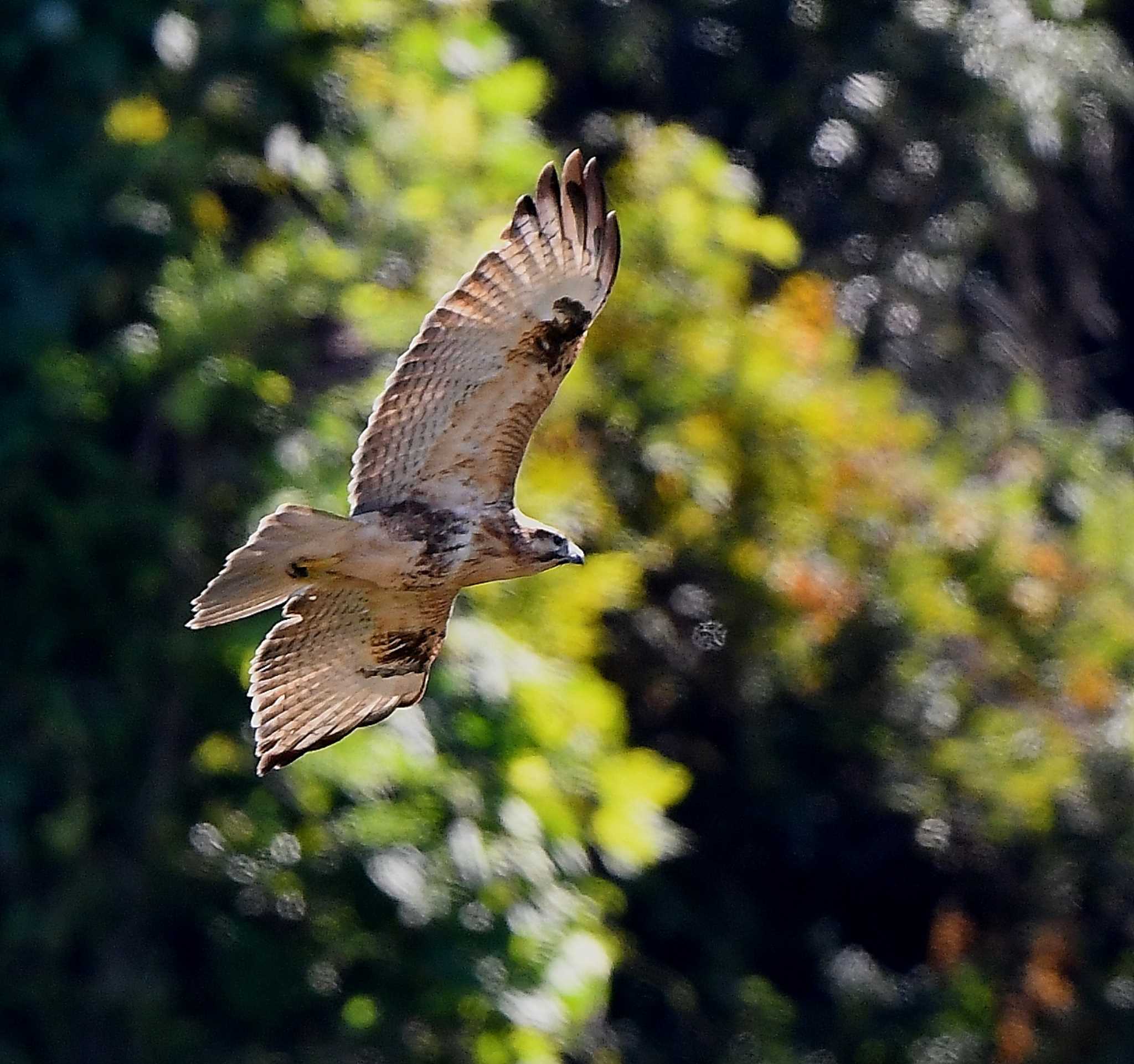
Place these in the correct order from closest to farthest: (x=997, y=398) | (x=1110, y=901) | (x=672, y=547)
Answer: (x=672, y=547)
(x=1110, y=901)
(x=997, y=398)

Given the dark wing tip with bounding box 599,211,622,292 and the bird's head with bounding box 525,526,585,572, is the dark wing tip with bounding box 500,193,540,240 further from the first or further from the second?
the bird's head with bounding box 525,526,585,572

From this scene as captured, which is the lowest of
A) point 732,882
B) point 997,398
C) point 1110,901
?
point 732,882

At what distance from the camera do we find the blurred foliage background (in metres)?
6.24

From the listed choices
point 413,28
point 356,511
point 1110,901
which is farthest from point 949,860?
point 356,511

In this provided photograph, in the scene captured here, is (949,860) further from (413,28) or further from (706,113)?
(413,28)

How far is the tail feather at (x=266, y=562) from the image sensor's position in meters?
4.27

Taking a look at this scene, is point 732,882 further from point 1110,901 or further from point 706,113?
point 706,113

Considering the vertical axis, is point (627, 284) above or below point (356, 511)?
below

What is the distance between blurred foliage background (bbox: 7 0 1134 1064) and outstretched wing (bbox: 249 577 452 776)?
1010mm

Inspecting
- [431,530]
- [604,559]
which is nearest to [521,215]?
[431,530]

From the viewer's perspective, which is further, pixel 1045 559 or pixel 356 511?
pixel 1045 559

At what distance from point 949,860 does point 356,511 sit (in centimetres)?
407

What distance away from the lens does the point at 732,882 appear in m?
8.19

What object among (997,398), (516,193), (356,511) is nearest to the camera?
(356,511)
